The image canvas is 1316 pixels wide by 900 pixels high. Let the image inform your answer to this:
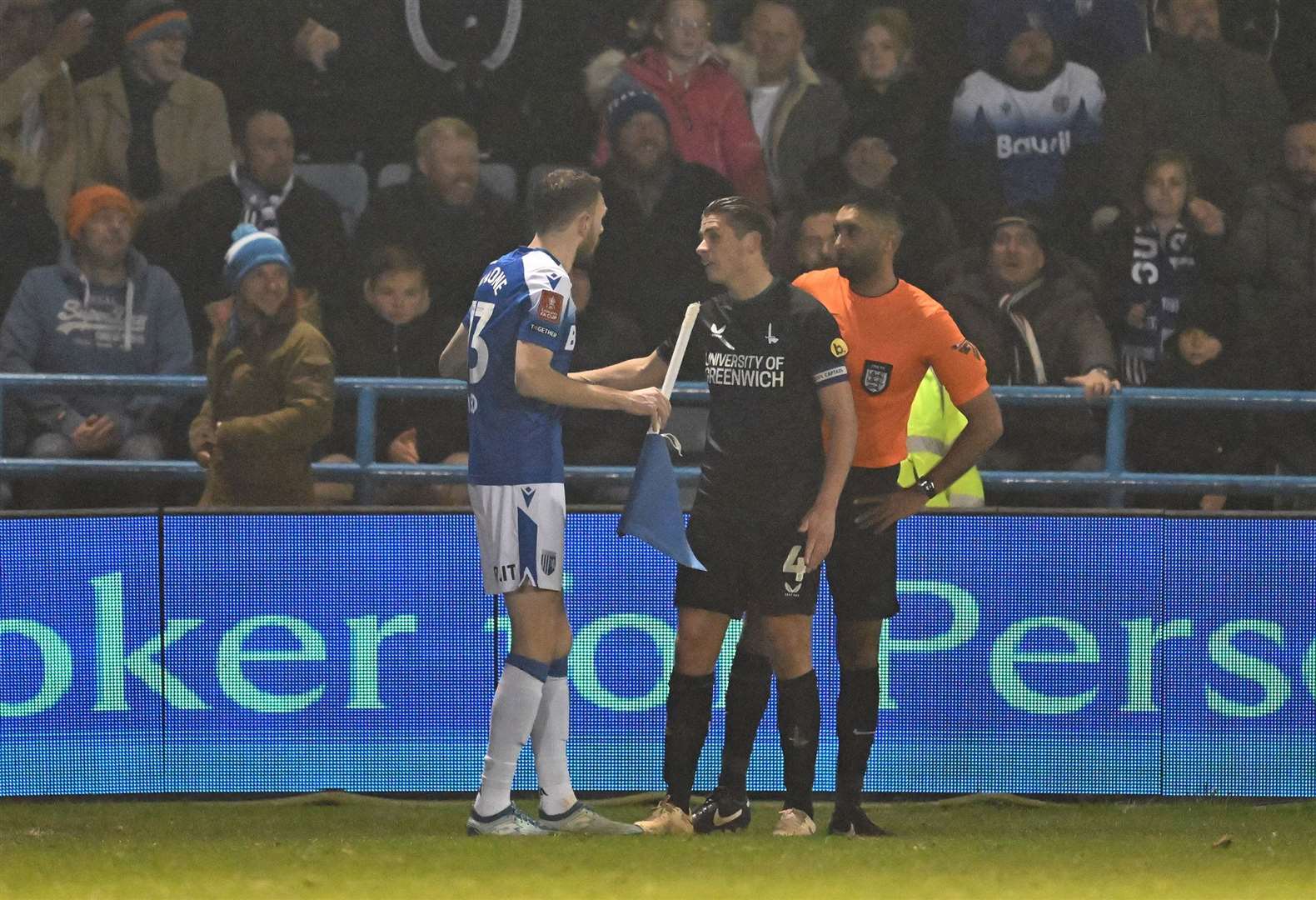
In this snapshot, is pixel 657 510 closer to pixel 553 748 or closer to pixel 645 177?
pixel 553 748

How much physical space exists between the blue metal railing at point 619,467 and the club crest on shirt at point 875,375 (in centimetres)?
348

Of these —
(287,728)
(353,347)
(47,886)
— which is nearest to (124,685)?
(287,728)

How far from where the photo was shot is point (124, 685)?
7395 mm

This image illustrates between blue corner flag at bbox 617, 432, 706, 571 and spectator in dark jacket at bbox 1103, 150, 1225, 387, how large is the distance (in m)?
5.14

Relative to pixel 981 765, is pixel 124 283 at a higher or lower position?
higher

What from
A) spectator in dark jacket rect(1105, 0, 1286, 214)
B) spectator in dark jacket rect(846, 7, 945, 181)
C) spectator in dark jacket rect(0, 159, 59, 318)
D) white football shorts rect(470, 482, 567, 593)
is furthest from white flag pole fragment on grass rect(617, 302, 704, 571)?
spectator in dark jacket rect(0, 159, 59, 318)

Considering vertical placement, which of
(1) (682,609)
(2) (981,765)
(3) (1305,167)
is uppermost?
(3) (1305,167)

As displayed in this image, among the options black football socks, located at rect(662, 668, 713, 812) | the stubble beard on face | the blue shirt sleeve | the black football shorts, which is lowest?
black football socks, located at rect(662, 668, 713, 812)

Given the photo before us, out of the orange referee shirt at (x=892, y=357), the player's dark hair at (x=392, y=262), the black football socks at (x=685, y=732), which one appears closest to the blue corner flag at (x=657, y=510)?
the black football socks at (x=685, y=732)

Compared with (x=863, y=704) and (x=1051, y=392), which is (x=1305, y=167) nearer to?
(x=1051, y=392)

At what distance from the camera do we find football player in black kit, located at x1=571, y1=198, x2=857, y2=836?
6.22 meters

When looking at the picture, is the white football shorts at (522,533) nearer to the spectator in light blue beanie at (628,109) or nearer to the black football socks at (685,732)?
the black football socks at (685,732)

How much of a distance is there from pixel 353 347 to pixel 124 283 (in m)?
1.26

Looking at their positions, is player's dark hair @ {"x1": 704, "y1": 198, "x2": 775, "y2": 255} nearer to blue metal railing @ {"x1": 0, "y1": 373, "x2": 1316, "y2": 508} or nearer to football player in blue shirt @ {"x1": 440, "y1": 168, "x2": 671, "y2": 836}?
football player in blue shirt @ {"x1": 440, "y1": 168, "x2": 671, "y2": 836}
